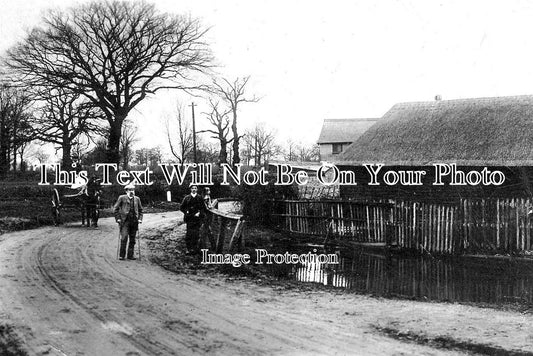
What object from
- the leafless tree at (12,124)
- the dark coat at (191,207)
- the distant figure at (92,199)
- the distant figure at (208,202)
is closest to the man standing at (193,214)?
the dark coat at (191,207)

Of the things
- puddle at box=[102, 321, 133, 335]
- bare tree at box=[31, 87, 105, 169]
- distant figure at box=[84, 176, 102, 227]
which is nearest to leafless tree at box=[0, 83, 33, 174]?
bare tree at box=[31, 87, 105, 169]

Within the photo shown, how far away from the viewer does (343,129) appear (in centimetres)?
5750

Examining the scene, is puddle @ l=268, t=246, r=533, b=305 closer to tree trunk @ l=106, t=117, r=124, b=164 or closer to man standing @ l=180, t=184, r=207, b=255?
man standing @ l=180, t=184, r=207, b=255

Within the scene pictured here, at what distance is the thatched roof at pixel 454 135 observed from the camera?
17.9m

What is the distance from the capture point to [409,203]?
42.9 feet

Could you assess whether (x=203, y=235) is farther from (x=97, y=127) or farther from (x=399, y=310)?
(x=97, y=127)

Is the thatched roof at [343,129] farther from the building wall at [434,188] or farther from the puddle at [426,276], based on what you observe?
the puddle at [426,276]

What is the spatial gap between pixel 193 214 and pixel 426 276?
216 inches

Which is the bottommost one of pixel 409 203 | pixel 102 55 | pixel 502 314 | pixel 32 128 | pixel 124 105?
pixel 502 314

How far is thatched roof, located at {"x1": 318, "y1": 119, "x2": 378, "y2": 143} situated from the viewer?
56250 millimetres

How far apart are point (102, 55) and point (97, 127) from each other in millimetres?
5226

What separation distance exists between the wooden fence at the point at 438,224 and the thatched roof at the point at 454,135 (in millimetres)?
5801

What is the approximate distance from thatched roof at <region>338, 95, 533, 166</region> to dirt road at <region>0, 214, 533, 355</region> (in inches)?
482

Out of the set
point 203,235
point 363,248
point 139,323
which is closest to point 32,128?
point 203,235
